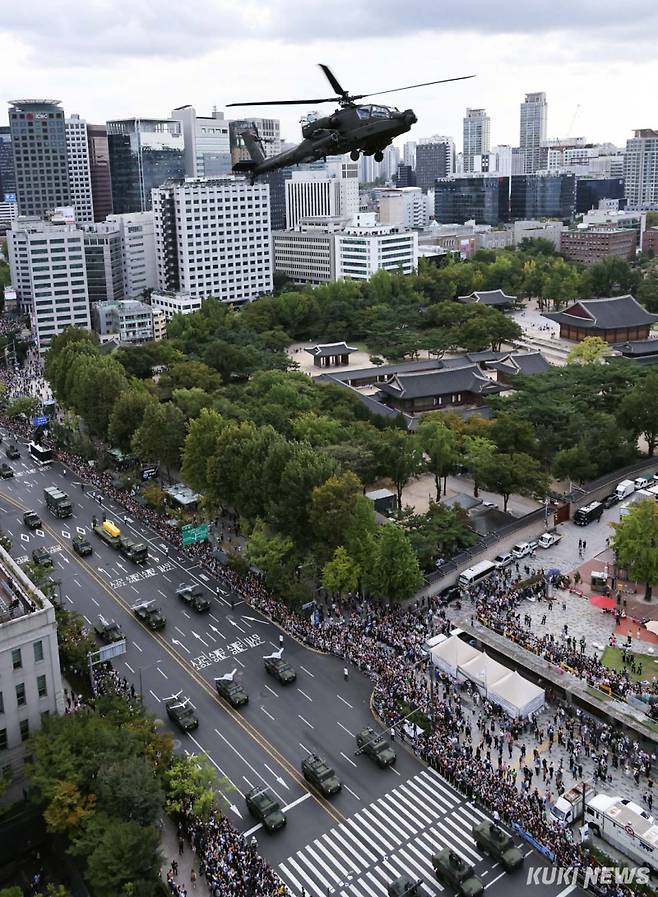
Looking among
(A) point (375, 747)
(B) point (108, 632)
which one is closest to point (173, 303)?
(B) point (108, 632)

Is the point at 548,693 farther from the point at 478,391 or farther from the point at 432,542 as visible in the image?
the point at 478,391

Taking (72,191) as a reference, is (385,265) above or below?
below

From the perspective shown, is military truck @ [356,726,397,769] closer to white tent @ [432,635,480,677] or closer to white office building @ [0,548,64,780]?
white tent @ [432,635,480,677]

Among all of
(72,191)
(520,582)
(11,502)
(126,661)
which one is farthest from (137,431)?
(72,191)

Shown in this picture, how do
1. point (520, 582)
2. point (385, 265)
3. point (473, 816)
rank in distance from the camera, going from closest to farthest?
point (473, 816) → point (520, 582) → point (385, 265)

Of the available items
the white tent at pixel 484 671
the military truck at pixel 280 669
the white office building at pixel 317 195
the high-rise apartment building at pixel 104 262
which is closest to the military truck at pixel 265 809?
the military truck at pixel 280 669

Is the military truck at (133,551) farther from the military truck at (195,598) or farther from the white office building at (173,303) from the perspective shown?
the white office building at (173,303)

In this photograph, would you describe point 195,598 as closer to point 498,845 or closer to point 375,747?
point 375,747

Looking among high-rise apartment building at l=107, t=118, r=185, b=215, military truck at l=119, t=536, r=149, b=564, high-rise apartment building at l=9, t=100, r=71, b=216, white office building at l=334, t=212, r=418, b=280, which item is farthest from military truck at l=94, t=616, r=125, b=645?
high-rise apartment building at l=107, t=118, r=185, b=215
